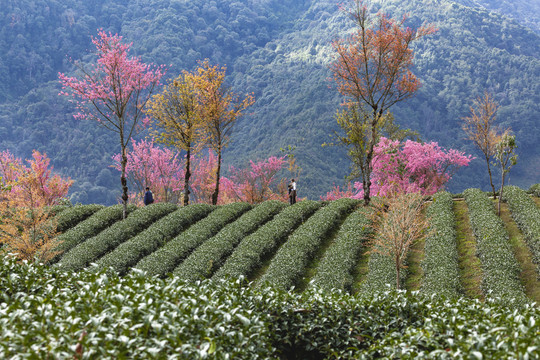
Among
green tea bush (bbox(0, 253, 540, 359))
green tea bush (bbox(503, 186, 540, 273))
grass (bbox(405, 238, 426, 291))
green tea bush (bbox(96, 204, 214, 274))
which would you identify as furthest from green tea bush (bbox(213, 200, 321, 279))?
green tea bush (bbox(503, 186, 540, 273))

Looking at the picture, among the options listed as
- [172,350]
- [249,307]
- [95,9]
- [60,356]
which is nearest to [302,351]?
[249,307]

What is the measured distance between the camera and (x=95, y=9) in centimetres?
16438

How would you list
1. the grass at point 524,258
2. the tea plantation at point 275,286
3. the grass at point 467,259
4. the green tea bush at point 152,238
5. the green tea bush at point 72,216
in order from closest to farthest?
the tea plantation at point 275,286, the grass at point 524,258, the grass at point 467,259, the green tea bush at point 152,238, the green tea bush at point 72,216

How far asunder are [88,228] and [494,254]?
2167 centimetres

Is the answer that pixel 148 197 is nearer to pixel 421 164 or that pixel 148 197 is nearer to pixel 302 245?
pixel 302 245

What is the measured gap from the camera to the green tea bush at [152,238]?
72.0 ft

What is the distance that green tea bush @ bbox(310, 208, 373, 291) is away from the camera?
18453 mm

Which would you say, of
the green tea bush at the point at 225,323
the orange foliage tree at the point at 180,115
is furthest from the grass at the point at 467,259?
the orange foliage tree at the point at 180,115

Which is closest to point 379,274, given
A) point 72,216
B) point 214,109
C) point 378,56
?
point 378,56

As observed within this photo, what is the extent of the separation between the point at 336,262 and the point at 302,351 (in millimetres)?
12150

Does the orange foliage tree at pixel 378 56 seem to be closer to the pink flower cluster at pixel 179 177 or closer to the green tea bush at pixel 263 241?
the green tea bush at pixel 263 241

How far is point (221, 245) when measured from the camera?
2255 centimetres

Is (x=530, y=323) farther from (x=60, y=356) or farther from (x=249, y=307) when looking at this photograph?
(x=60, y=356)

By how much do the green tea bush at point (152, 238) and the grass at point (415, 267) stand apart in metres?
12.9
